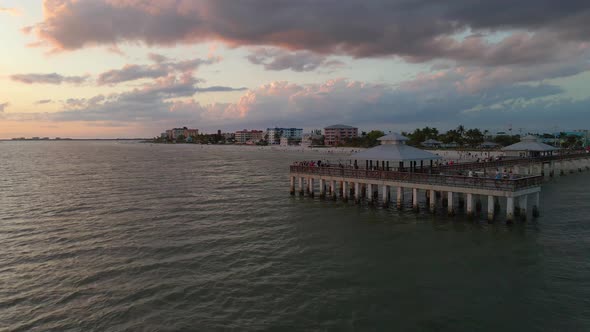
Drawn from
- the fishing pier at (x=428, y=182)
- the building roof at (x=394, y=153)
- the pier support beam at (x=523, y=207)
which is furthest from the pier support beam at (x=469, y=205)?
the building roof at (x=394, y=153)

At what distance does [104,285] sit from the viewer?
65.1 ft

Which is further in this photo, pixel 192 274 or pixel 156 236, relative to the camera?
pixel 156 236

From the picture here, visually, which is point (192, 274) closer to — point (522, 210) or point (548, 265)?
point (548, 265)

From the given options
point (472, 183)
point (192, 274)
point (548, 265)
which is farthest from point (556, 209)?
point (192, 274)

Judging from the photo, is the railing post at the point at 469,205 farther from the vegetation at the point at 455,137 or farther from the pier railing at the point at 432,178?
the vegetation at the point at 455,137

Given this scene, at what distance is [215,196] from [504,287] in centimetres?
3539

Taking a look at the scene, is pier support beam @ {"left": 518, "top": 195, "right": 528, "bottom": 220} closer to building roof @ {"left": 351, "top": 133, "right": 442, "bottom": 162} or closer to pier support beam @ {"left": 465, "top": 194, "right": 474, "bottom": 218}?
pier support beam @ {"left": 465, "top": 194, "right": 474, "bottom": 218}

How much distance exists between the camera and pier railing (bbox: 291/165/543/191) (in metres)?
29.4

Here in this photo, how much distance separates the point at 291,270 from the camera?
70.7 ft

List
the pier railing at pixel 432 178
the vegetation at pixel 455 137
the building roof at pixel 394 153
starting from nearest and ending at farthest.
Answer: the pier railing at pixel 432 178 → the building roof at pixel 394 153 → the vegetation at pixel 455 137

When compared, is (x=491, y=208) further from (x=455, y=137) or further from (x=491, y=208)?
(x=455, y=137)

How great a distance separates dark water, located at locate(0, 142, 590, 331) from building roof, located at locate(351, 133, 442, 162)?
A: 532 cm

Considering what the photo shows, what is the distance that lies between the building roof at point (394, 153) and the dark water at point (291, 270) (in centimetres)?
532

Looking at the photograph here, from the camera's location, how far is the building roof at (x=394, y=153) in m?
37.7
